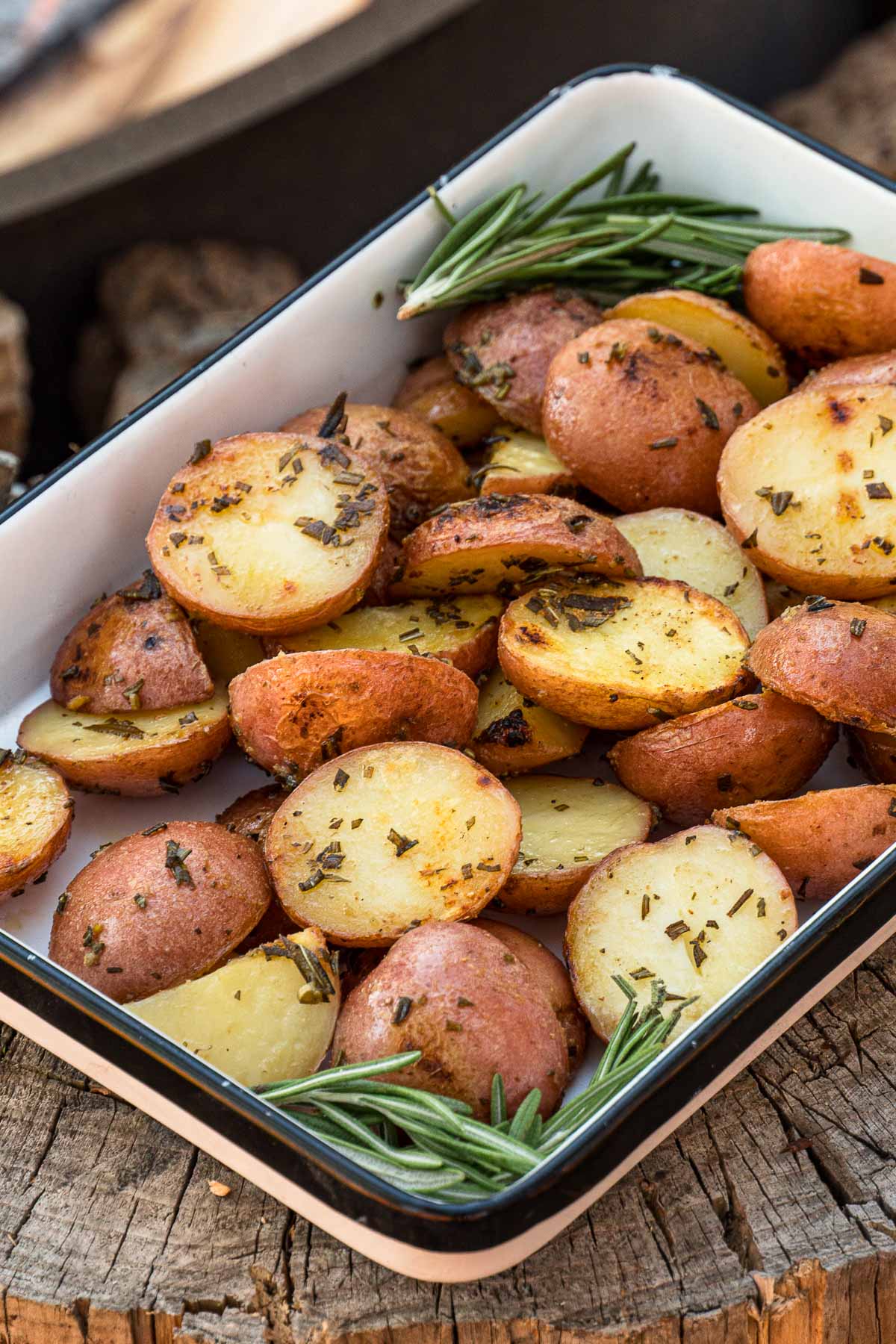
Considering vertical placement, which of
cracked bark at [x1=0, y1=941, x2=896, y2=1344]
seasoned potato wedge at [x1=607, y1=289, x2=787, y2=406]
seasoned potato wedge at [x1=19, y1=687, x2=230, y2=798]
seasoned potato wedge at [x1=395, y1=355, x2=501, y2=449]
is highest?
seasoned potato wedge at [x1=19, y1=687, x2=230, y2=798]

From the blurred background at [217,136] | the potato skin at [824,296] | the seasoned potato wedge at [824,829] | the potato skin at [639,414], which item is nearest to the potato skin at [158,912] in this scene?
the seasoned potato wedge at [824,829]

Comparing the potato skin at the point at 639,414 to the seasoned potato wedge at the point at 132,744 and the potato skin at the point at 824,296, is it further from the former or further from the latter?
the seasoned potato wedge at the point at 132,744

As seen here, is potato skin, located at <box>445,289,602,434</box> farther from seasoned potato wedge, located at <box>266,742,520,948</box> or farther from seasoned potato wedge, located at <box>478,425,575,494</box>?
seasoned potato wedge, located at <box>266,742,520,948</box>

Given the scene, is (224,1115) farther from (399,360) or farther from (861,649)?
(399,360)

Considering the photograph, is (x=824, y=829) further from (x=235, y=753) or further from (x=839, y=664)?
(x=235, y=753)

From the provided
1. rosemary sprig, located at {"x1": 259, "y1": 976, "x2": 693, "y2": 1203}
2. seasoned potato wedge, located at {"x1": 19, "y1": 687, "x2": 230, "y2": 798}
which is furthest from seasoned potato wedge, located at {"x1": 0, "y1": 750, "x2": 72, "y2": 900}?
rosemary sprig, located at {"x1": 259, "y1": 976, "x2": 693, "y2": 1203}
